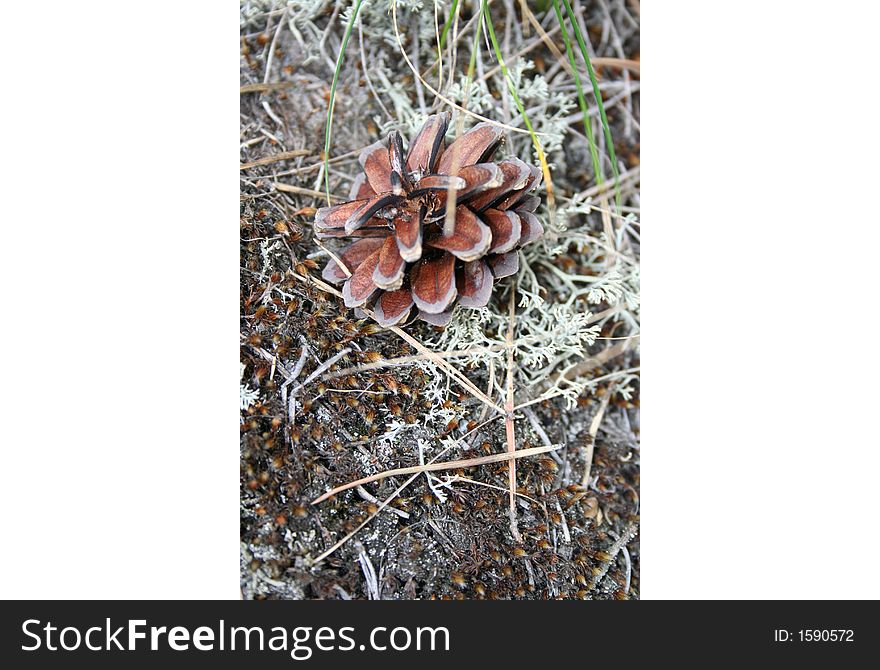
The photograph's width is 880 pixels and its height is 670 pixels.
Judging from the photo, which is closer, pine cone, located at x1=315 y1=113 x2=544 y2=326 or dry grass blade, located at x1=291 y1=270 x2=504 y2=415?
pine cone, located at x1=315 y1=113 x2=544 y2=326

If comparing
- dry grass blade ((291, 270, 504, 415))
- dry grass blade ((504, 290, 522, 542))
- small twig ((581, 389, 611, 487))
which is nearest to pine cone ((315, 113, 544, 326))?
dry grass blade ((291, 270, 504, 415))

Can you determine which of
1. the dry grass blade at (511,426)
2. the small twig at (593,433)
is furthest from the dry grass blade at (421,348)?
the small twig at (593,433)

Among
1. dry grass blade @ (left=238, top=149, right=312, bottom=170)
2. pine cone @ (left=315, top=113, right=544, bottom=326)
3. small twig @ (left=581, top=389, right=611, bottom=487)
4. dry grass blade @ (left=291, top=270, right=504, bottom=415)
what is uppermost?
dry grass blade @ (left=238, top=149, right=312, bottom=170)

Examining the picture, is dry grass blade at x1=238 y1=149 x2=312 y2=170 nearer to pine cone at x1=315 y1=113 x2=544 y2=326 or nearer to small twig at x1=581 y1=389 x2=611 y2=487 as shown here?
pine cone at x1=315 y1=113 x2=544 y2=326

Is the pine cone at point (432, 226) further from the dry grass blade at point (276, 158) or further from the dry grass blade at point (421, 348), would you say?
the dry grass blade at point (276, 158)
